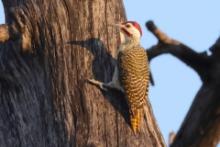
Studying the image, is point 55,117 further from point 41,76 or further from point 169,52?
point 169,52

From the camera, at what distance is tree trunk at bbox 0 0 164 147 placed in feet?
17.5

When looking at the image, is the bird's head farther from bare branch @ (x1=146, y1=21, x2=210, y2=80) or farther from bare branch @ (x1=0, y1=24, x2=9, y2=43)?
bare branch @ (x1=146, y1=21, x2=210, y2=80)

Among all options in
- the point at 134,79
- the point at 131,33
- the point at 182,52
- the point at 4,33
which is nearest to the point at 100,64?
the point at 134,79

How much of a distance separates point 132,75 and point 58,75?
2.70ft

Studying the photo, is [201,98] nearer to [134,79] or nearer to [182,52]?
[182,52]

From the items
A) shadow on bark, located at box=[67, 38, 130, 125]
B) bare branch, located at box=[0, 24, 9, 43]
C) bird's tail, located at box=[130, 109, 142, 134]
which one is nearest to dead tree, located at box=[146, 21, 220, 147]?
bird's tail, located at box=[130, 109, 142, 134]

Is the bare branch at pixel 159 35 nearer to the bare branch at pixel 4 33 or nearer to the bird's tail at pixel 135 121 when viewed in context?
the bird's tail at pixel 135 121

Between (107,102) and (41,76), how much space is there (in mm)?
583

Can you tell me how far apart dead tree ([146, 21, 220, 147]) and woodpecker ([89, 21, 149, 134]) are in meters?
1.95

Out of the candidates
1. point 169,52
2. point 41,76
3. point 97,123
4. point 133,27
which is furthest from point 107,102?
point 169,52

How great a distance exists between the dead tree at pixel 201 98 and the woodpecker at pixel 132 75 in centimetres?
195

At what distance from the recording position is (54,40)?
5.53 meters

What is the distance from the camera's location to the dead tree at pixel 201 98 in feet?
10.4

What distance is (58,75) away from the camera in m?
5.46
